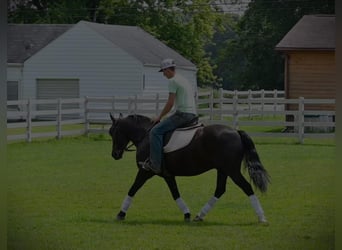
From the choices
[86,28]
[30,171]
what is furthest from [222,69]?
[30,171]

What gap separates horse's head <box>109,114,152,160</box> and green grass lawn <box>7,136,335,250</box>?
0.68 meters

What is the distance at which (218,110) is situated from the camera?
6848mm

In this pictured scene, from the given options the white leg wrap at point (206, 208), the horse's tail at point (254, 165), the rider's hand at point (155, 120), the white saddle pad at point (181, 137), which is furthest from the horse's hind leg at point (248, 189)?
the rider's hand at point (155, 120)

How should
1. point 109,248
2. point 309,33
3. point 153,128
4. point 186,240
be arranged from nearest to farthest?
point 309,33 < point 109,248 < point 186,240 < point 153,128

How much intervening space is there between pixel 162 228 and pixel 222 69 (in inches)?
63.2

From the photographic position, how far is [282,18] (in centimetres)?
525

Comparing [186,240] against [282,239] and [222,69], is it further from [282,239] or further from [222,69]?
[222,69]

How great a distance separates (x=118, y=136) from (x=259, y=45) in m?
2.18

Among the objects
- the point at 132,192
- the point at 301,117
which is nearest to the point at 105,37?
the point at 301,117

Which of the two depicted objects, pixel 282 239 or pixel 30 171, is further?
pixel 30 171

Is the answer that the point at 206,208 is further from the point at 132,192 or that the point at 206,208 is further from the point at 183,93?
the point at 183,93

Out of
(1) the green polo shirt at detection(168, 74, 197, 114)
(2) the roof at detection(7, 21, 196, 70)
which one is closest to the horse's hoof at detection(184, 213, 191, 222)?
(1) the green polo shirt at detection(168, 74, 197, 114)

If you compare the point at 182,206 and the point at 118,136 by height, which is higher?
the point at 118,136

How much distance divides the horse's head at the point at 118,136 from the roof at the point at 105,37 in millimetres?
1101
